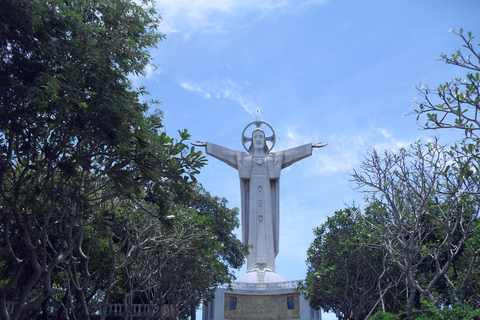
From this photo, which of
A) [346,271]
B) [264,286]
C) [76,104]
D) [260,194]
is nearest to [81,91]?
[76,104]

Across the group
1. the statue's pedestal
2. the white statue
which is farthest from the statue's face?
the statue's pedestal

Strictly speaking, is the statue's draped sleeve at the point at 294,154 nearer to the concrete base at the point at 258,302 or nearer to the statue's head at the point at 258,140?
the statue's head at the point at 258,140

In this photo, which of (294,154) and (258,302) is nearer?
(258,302)

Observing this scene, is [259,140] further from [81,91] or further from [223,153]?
[81,91]

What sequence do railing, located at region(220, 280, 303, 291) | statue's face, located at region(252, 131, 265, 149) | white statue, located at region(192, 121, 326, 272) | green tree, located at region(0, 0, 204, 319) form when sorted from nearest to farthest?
green tree, located at region(0, 0, 204, 319)
railing, located at region(220, 280, 303, 291)
white statue, located at region(192, 121, 326, 272)
statue's face, located at region(252, 131, 265, 149)

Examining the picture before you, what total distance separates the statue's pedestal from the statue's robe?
313cm

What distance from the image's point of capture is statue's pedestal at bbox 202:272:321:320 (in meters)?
29.4

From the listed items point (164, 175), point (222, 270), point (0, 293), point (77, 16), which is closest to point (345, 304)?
point (222, 270)

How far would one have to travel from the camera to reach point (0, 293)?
10359 mm

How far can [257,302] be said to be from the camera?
3006 cm

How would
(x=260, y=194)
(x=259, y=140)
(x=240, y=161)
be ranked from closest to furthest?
(x=260, y=194)
(x=259, y=140)
(x=240, y=161)

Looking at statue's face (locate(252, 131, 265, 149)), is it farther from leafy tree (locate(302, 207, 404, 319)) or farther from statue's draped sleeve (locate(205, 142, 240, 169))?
leafy tree (locate(302, 207, 404, 319))

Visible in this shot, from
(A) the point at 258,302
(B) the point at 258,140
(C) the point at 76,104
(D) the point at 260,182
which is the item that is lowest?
(A) the point at 258,302

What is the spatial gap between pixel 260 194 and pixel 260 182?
84cm
